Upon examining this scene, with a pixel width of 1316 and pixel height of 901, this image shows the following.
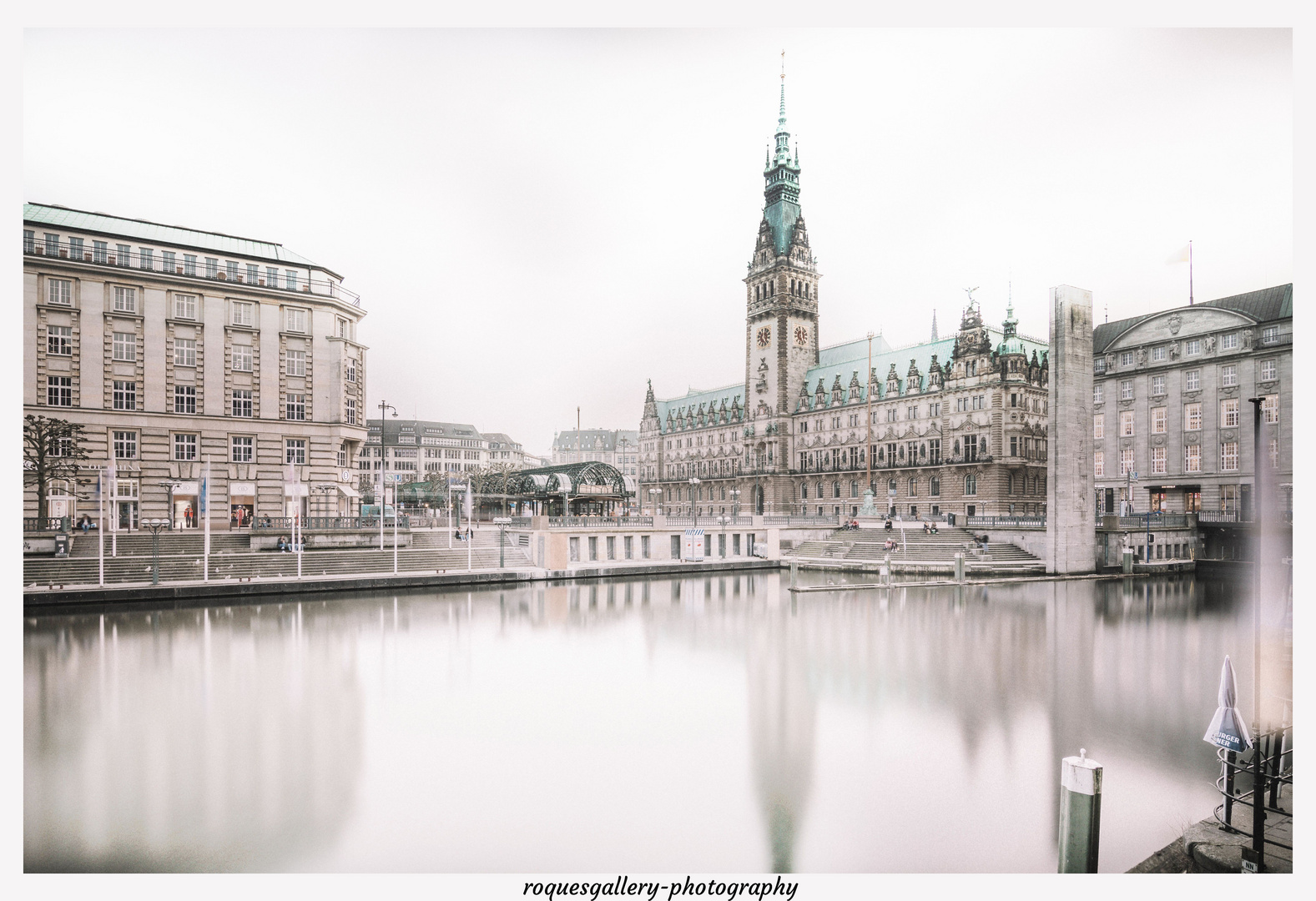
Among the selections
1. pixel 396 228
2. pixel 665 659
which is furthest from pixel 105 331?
pixel 665 659

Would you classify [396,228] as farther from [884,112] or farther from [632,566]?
[632,566]

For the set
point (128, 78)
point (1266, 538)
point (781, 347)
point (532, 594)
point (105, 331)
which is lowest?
point (532, 594)

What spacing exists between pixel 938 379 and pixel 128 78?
137 ft

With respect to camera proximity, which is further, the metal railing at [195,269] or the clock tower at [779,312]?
the clock tower at [779,312]

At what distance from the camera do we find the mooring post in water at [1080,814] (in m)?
5.57

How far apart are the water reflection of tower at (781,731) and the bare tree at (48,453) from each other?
→ 11.9 meters

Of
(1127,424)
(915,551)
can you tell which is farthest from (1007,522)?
(1127,424)

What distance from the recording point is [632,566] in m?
27.0

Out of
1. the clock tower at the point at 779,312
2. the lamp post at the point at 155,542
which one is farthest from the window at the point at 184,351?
the clock tower at the point at 779,312

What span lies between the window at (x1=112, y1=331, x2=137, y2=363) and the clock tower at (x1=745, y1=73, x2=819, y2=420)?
3826 cm

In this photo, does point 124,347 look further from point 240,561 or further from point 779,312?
point 779,312

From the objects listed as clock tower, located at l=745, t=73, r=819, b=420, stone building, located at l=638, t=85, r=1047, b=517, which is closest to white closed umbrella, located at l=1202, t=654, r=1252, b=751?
stone building, located at l=638, t=85, r=1047, b=517

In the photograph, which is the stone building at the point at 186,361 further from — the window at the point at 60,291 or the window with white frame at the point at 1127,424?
the window with white frame at the point at 1127,424

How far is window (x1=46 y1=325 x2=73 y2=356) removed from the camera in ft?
41.7
